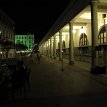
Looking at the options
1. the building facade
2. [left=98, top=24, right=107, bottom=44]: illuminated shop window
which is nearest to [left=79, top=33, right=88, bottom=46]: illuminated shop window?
the building facade

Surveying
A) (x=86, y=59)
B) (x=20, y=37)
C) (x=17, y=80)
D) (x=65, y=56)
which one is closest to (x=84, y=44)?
(x=86, y=59)

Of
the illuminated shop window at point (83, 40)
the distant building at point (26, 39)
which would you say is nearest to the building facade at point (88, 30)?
→ the illuminated shop window at point (83, 40)

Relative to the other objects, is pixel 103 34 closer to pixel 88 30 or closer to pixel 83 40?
pixel 88 30

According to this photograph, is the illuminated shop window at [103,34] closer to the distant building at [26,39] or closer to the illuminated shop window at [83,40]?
the illuminated shop window at [83,40]

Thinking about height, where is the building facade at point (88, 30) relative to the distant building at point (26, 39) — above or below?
below

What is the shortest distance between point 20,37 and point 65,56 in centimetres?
12501

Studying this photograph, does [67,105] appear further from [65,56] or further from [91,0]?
[65,56]

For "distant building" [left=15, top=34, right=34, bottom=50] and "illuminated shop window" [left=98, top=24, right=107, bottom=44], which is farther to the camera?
"distant building" [left=15, top=34, right=34, bottom=50]

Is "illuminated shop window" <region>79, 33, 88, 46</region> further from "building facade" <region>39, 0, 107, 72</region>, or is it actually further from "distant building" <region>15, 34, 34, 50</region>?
"distant building" <region>15, 34, 34, 50</region>

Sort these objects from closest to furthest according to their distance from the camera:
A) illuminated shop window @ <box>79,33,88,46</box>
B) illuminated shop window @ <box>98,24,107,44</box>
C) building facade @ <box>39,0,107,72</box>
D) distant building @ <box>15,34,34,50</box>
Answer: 1. building facade @ <box>39,0,107,72</box>
2. illuminated shop window @ <box>98,24,107,44</box>
3. illuminated shop window @ <box>79,33,88,46</box>
4. distant building @ <box>15,34,34,50</box>

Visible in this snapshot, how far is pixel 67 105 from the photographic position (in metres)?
7.54

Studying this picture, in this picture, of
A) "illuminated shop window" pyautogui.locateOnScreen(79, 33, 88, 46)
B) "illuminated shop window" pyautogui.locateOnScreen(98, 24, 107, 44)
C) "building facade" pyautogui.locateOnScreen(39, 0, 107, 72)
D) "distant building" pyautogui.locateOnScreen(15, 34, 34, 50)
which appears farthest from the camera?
"distant building" pyautogui.locateOnScreen(15, 34, 34, 50)

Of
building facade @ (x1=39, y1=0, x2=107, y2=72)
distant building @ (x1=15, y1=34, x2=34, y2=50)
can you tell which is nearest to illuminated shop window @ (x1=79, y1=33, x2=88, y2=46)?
building facade @ (x1=39, y1=0, x2=107, y2=72)

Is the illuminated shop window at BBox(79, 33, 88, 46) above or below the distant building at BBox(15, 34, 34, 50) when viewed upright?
below
